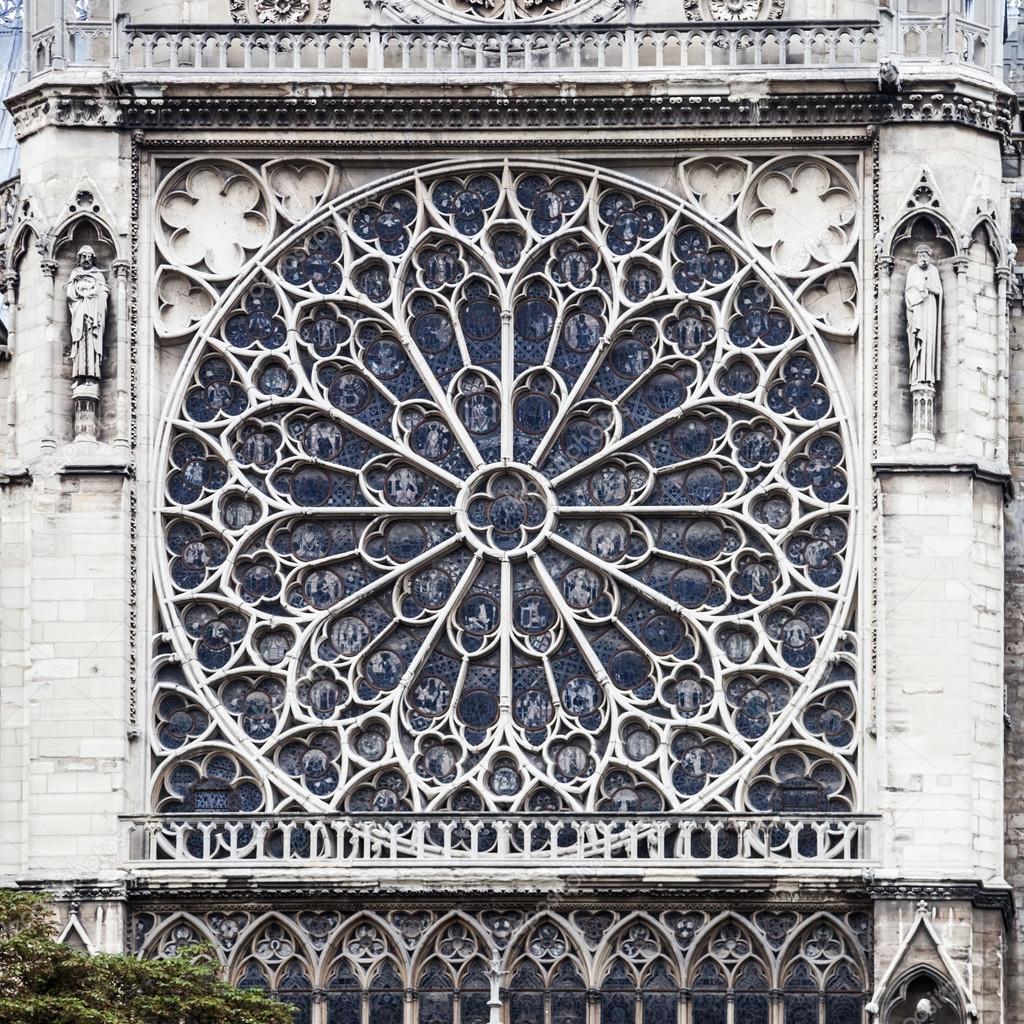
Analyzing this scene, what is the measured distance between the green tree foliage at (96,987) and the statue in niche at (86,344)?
5.77 metres

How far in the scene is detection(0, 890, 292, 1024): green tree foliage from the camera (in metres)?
38.4

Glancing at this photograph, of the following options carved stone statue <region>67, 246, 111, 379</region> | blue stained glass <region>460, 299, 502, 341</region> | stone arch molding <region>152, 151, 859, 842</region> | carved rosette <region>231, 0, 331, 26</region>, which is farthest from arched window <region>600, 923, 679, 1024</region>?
carved rosette <region>231, 0, 331, 26</region>

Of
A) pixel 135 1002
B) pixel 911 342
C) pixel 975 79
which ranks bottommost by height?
pixel 135 1002

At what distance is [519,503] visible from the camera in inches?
1761

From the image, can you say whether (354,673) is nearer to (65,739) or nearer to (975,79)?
(65,739)

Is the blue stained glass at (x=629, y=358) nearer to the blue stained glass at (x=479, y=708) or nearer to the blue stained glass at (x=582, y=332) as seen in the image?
the blue stained glass at (x=582, y=332)

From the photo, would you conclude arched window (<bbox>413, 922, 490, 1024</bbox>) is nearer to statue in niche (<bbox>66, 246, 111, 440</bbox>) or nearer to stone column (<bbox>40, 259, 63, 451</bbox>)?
statue in niche (<bbox>66, 246, 111, 440</bbox>)

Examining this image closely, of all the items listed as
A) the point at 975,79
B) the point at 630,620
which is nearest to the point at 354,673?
the point at 630,620

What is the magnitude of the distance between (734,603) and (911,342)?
10.3 ft

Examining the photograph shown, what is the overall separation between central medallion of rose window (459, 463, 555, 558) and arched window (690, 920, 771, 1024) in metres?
4.43

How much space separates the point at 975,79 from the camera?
4472 cm

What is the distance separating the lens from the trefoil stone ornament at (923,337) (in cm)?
4394

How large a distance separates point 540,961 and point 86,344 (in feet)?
25.2

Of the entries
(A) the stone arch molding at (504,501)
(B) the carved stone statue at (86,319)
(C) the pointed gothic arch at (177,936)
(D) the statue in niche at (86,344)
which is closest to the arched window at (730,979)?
(A) the stone arch molding at (504,501)
